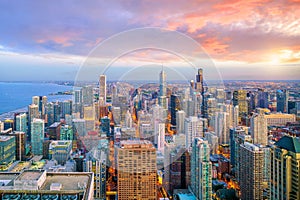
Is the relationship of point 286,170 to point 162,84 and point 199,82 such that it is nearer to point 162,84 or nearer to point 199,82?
point 199,82

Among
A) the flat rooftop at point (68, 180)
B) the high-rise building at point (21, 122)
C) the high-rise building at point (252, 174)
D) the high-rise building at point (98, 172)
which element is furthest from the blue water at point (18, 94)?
the flat rooftop at point (68, 180)

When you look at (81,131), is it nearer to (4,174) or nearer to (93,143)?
(93,143)

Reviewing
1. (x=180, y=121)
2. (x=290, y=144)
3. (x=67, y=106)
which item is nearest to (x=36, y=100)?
(x=67, y=106)

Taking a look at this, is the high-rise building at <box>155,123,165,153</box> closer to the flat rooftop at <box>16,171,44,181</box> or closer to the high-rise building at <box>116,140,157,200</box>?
the high-rise building at <box>116,140,157,200</box>

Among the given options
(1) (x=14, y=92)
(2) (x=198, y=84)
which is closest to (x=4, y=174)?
(2) (x=198, y=84)

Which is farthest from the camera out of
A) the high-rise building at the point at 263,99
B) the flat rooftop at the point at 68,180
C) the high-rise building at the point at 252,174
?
the high-rise building at the point at 263,99

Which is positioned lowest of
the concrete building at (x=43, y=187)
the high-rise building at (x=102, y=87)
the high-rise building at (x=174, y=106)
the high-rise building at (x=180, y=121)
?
the concrete building at (x=43, y=187)

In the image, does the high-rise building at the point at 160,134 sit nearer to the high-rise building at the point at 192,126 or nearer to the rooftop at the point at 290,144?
the high-rise building at the point at 192,126
